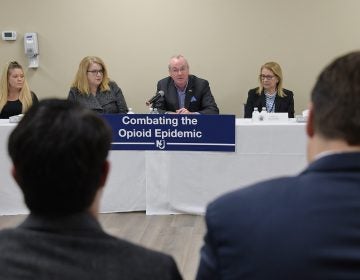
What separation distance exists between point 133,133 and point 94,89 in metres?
1.03

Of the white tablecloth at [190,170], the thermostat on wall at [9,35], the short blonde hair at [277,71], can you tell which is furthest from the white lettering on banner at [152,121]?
the thermostat on wall at [9,35]

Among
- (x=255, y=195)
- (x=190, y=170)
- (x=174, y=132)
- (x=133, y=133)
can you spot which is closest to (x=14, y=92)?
(x=133, y=133)

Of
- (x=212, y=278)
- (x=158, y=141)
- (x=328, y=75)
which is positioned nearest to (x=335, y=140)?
(x=328, y=75)

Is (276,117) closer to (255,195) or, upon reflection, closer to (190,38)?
(190,38)

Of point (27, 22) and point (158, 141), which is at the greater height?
point (27, 22)

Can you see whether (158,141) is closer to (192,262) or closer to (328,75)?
(192,262)

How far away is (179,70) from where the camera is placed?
15.3ft

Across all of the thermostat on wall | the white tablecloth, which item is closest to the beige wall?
the thermostat on wall

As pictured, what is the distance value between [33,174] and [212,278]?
0.39 metres

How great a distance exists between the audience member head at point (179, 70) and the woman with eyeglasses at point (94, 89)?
0.59m

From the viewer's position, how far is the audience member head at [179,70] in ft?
15.3

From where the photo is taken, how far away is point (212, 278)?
0.92 meters

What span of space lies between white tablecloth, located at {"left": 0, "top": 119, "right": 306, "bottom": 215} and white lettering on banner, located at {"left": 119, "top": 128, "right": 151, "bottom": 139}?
0.14 m

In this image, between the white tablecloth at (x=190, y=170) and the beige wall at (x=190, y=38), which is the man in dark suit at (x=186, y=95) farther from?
the beige wall at (x=190, y=38)
